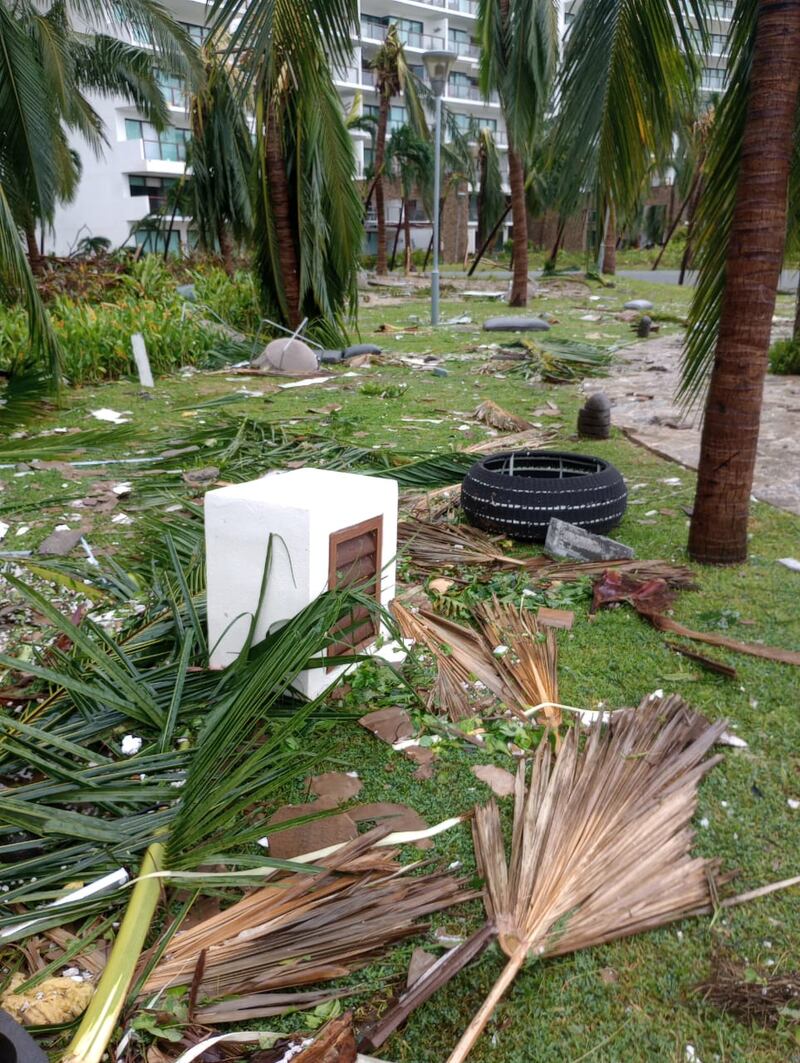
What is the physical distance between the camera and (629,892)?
6.39ft

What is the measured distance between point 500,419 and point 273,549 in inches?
175

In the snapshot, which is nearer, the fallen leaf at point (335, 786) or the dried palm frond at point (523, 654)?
the fallen leaf at point (335, 786)

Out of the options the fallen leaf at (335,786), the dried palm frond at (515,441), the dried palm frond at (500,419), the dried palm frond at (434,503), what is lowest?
the fallen leaf at (335,786)

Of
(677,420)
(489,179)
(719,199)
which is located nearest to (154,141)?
(489,179)

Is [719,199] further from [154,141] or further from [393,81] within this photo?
[154,141]

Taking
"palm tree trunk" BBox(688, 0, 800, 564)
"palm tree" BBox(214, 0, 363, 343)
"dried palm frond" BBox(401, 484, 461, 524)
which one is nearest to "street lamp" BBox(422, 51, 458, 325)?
"palm tree" BBox(214, 0, 363, 343)

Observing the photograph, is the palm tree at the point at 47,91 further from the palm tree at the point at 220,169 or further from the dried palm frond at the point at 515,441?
the dried palm frond at the point at 515,441

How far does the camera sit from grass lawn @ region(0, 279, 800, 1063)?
1707mm

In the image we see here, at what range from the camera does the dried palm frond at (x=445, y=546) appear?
4102 mm

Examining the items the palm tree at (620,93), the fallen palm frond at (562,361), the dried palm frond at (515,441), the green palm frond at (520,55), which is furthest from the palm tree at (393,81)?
the palm tree at (620,93)

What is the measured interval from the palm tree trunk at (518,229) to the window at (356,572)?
14292mm

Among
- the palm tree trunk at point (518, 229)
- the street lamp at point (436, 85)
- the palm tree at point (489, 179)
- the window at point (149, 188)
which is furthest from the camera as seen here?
the window at point (149, 188)

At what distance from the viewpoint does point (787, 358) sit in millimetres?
9516

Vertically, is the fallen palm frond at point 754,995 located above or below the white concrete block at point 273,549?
below
